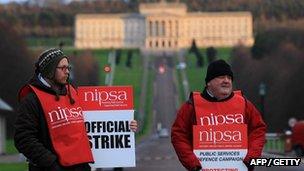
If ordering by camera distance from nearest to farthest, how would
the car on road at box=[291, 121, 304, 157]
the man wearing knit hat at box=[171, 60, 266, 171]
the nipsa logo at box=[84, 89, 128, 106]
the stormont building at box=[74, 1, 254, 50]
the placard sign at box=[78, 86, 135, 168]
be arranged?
the man wearing knit hat at box=[171, 60, 266, 171] → the placard sign at box=[78, 86, 135, 168] → the nipsa logo at box=[84, 89, 128, 106] → the car on road at box=[291, 121, 304, 157] → the stormont building at box=[74, 1, 254, 50]

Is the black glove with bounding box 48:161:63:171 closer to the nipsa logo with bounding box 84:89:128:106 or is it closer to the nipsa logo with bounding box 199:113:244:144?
the nipsa logo with bounding box 199:113:244:144

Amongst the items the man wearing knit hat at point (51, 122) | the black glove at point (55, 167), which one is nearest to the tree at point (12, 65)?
the man wearing knit hat at point (51, 122)

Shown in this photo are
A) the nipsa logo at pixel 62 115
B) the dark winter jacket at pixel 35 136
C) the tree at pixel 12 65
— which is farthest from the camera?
the tree at pixel 12 65

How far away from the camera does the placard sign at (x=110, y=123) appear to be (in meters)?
7.25

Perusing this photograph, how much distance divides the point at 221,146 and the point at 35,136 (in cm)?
131

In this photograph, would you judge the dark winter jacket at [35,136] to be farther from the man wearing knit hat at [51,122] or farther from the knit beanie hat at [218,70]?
the knit beanie hat at [218,70]

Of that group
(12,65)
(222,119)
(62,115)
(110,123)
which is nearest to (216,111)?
(222,119)

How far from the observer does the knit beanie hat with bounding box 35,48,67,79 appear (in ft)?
20.4

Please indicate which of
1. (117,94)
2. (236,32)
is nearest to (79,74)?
(117,94)

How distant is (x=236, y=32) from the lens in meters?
190

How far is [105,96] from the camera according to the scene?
7637 mm

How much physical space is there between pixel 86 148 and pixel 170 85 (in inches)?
4549

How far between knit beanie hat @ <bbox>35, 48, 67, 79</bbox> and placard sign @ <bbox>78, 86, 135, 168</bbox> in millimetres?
1110

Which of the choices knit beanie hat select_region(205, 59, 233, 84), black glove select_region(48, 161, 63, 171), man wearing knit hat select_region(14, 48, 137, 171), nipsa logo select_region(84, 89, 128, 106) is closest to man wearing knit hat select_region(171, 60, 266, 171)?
knit beanie hat select_region(205, 59, 233, 84)
